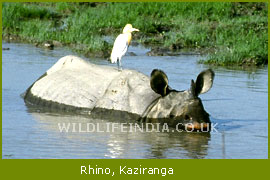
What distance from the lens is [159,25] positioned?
21703 mm

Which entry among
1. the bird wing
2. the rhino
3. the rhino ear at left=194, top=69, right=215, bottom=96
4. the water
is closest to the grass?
the water

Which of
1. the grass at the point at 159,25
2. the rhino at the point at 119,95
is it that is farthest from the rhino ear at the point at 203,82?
the grass at the point at 159,25

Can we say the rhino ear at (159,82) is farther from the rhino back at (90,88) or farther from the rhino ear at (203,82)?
the rhino ear at (203,82)

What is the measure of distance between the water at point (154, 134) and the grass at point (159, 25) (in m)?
3.20

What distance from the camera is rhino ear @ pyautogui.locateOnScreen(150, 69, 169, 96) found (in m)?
10.6

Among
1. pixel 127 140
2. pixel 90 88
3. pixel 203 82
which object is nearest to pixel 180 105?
pixel 203 82

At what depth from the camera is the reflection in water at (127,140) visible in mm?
9383

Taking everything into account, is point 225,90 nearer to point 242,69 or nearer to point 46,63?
point 242,69

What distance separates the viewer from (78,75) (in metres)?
12.1

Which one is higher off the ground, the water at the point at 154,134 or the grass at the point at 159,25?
the grass at the point at 159,25

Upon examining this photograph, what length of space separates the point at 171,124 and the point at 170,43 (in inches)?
361

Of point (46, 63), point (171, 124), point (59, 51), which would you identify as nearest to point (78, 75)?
point (171, 124)

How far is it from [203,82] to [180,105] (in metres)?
0.44

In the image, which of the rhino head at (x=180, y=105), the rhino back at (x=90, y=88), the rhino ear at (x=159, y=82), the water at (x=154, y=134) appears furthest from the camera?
the rhino back at (x=90, y=88)
